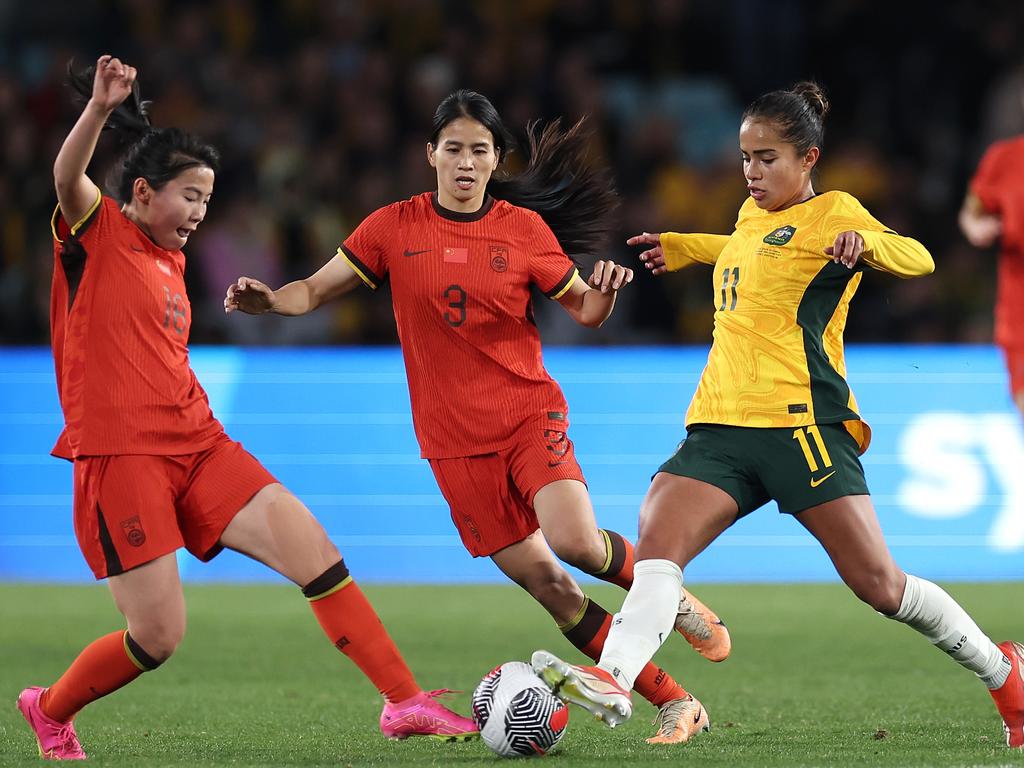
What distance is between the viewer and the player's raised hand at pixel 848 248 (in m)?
4.53

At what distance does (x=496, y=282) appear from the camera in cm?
541

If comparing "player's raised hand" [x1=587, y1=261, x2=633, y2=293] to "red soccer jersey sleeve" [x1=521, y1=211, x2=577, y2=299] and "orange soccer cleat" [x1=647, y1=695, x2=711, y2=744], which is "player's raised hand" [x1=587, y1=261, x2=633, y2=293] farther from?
"orange soccer cleat" [x1=647, y1=695, x2=711, y2=744]

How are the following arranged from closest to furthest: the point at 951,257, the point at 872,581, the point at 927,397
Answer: the point at 872,581 < the point at 927,397 < the point at 951,257

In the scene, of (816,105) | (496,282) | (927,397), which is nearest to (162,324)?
(496,282)

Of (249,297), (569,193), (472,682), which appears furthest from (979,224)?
(249,297)

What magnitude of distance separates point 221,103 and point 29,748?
9.16 metres

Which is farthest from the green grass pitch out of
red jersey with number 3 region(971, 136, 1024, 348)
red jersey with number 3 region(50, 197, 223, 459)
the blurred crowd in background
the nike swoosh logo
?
the blurred crowd in background

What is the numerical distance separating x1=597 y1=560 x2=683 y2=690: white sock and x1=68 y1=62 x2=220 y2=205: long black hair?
187cm

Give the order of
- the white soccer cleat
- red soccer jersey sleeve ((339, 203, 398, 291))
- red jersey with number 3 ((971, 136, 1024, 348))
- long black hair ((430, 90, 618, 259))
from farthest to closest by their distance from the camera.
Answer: red jersey with number 3 ((971, 136, 1024, 348)), long black hair ((430, 90, 618, 259)), red soccer jersey sleeve ((339, 203, 398, 291)), the white soccer cleat

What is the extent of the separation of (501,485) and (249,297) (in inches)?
40.9

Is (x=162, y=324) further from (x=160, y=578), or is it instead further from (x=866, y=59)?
(x=866, y=59)

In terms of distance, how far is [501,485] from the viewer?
17.6ft

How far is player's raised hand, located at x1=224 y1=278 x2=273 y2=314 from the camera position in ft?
16.9

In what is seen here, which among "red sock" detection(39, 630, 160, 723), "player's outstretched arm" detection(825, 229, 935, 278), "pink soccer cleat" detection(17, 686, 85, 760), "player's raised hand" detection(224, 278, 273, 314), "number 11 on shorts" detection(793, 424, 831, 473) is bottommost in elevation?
"pink soccer cleat" detection(17, 686, 85, 760)
